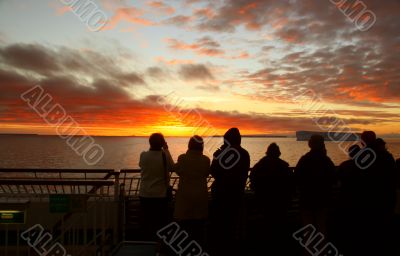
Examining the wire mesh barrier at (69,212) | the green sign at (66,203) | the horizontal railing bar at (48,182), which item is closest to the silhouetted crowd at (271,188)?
the wire mesh barrier at (69,212)

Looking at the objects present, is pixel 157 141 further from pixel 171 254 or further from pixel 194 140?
pixel 171 254

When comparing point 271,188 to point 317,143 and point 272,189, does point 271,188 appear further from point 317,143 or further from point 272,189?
point 317,143

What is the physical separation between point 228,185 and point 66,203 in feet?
7.47

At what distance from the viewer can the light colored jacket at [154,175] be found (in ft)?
18.3

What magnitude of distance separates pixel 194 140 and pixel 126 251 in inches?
79.7

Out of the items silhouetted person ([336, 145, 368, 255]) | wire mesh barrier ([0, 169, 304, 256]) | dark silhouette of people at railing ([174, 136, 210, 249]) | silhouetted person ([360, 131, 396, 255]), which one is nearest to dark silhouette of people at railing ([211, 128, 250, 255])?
dark silhouette of people at railing ([174, 136, 210, 249])

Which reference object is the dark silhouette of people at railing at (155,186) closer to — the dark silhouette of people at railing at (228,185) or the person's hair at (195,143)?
the person's hair at (195,143)

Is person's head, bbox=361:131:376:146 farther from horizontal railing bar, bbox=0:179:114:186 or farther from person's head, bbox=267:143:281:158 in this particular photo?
horizontal railing bar, bbox=0:179:114:186

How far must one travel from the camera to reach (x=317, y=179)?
5.45m

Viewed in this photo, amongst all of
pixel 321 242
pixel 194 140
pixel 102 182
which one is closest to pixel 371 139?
pixel 321 242

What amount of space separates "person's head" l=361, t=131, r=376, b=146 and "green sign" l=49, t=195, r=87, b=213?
13.4ft

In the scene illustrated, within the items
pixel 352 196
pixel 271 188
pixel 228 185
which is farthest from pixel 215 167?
pixel 352 196

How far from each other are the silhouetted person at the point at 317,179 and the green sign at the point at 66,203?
309 centimetres

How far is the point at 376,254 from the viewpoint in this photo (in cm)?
579
